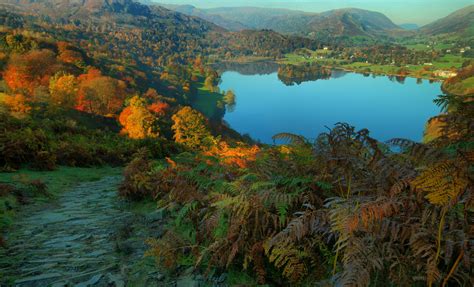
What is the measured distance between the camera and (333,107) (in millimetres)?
106125

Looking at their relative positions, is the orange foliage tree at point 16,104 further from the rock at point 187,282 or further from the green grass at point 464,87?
the green grass at point 464,87

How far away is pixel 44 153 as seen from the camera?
408 inches

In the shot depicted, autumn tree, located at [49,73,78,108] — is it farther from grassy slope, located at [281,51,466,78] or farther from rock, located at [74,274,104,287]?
grassy slope, located at [281,51,466,78]

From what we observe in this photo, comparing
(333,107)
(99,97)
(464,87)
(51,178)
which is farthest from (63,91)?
(333,107)

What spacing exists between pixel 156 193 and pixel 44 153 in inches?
216

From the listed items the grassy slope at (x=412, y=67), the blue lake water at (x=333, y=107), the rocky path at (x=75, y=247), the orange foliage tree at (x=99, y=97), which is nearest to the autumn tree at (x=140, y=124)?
the orange foliage tree at (x=99, y=97)

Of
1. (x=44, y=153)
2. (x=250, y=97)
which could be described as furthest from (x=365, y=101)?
(x=44, y=153)

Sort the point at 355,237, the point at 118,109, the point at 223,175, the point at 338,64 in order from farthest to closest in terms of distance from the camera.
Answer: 1. the point at 338,64
2. the point at 118,109
3. the point at 223,175
4. the point at 355,237

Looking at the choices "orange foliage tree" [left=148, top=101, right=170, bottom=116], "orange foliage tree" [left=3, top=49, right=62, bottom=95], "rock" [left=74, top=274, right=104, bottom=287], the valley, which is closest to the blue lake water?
"orange foliage tree" [left=148, top=101, right=170, bottom=116]

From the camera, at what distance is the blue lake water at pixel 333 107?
85.7m

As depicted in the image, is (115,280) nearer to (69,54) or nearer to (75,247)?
(75,247)

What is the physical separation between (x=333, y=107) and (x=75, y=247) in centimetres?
10703

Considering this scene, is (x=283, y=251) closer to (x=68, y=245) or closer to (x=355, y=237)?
(x=355, y=237)

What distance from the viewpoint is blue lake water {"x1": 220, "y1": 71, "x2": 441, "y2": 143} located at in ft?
281
